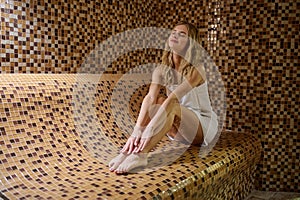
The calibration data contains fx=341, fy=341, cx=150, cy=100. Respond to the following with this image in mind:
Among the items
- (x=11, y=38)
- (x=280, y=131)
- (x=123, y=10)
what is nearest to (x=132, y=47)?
(x=123, y=10)

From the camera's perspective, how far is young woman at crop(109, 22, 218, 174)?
2391 millimetres

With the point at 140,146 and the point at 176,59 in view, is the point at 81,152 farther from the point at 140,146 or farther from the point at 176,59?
the point at 176,59

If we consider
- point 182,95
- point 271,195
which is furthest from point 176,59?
point 271,195

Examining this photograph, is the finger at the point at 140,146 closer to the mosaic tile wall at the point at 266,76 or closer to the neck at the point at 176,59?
the neck at the point at 176,59

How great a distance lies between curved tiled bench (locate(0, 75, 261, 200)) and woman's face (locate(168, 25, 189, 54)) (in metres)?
0.71

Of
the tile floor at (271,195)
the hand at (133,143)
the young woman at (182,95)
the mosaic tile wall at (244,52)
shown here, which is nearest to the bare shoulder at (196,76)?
the young woman at (182,95)

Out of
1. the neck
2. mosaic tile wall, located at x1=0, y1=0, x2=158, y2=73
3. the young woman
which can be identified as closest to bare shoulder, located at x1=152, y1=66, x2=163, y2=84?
the young woman

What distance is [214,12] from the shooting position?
3633mm

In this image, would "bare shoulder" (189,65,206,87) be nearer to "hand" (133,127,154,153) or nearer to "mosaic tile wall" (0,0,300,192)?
"hand" (133,127,154,153)

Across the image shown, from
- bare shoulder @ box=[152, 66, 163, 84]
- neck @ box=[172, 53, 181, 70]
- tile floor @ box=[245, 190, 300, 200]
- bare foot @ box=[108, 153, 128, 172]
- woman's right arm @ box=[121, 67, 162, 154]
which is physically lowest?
tile floor @ box=[245, 190, 300, 200]

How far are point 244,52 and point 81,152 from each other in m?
2.01

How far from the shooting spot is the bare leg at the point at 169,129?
6.75 feet

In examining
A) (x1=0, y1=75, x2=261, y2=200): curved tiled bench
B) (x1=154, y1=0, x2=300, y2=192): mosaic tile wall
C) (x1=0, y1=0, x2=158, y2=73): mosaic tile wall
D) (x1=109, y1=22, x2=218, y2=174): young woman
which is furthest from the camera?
(x1=154, y1=0, x2=300, y2=192): mosaic tile wall

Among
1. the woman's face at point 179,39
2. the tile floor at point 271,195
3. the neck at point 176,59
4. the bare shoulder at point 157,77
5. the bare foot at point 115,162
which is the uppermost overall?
the woman's face at point 179,39
